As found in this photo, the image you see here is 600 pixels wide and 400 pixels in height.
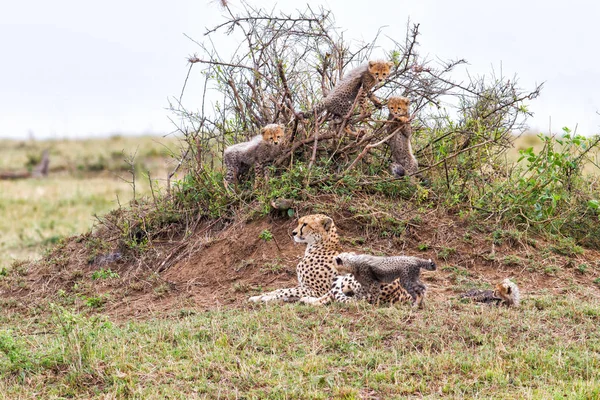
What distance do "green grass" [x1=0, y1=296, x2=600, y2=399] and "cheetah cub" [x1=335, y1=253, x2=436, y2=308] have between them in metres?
0.19

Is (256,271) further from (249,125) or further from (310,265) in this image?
(249,125)

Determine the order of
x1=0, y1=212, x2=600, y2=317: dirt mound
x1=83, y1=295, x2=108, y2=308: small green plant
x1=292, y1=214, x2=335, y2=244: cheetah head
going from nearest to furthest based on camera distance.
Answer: x1=292, y1=214, x2=335, y2=244: cheetah head, x1=0, y1=212, x2=600, y2=317: dirt mound, x1=83, y1=295, x2=108, y2=308: small green plant

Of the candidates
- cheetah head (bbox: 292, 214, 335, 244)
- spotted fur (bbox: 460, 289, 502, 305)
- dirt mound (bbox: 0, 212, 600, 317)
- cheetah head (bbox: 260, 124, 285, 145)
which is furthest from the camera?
cheetah head (bbox: 260, 124, 285, 145)

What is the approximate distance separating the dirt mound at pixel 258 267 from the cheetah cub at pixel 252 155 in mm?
528

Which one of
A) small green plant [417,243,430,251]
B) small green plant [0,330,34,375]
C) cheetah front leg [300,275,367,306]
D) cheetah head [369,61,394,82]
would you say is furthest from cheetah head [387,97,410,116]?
small green plant [0,330,34,375]

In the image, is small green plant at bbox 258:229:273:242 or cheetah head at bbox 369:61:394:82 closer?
cheetah head at bbox 369:61:394:82

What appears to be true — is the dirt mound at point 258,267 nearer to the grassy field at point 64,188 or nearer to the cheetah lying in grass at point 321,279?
the cheetah lying in grass at point 321,279

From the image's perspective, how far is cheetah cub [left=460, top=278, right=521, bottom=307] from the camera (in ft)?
20.4

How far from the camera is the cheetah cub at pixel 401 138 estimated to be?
7.65m

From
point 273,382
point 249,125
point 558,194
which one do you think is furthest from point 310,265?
point 558,194

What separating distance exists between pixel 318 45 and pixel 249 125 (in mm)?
1165

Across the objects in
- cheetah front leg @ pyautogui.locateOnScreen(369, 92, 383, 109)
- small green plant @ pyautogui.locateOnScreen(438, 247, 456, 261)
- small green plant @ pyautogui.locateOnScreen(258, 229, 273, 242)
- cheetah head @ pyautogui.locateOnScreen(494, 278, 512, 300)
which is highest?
cheetah front leg @ pyautogui.locateOnScreen(369, 92, 383, 109)

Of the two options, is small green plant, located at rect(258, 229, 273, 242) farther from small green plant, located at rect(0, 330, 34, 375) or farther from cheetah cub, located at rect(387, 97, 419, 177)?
small green plant, located at rect(0, 330, 34, 375)

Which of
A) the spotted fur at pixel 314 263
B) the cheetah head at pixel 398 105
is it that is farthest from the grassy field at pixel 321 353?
the cheetah head at pixel 398 105
